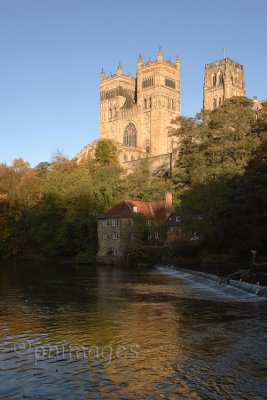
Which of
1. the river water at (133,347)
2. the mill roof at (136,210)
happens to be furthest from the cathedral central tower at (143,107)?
the river water at (133,347)

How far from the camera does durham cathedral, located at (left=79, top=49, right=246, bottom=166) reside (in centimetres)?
14050

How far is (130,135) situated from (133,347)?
136m

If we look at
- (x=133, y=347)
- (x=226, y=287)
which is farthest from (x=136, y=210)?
(x=133, y=347)

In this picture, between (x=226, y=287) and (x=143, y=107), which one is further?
(x=143, y=107)

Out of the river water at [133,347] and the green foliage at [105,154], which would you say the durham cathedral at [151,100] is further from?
the river water at [133,347]

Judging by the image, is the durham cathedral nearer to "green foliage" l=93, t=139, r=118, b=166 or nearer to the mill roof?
"green foliage" l=93, t=139, r=118, b=166

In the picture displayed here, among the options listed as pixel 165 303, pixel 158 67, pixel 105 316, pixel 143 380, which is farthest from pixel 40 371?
pixel 158 67

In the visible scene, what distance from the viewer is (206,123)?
276ft

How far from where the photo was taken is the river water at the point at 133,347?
42.4 feet

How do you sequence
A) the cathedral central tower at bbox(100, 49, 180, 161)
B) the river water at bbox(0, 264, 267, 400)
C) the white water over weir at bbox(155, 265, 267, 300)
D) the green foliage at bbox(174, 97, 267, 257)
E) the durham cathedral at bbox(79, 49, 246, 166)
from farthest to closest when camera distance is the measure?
the cathedral central tower at bbox(100, 49, 180, 161), the durham cathedral at bbox(79, 49, 246, 166), the green foliage at bbox(174, 97, 267, 257), the white water over weir at bbox(155, 265, 267, 300), the river water at bbox(0, 264, 267, 400)

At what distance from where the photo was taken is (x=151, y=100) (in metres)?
148

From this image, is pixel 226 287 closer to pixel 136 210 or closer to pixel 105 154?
pixel 136 210

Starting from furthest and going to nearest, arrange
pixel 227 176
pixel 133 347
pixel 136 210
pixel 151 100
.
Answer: pixel 151 100 → pixel 136 210 → pixel 227 176 → pixel 133 347

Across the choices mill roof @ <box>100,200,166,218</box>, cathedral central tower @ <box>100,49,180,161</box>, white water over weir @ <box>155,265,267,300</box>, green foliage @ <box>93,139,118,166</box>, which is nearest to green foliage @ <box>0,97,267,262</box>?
mill roof @ <box>100,200,166,218</box>
